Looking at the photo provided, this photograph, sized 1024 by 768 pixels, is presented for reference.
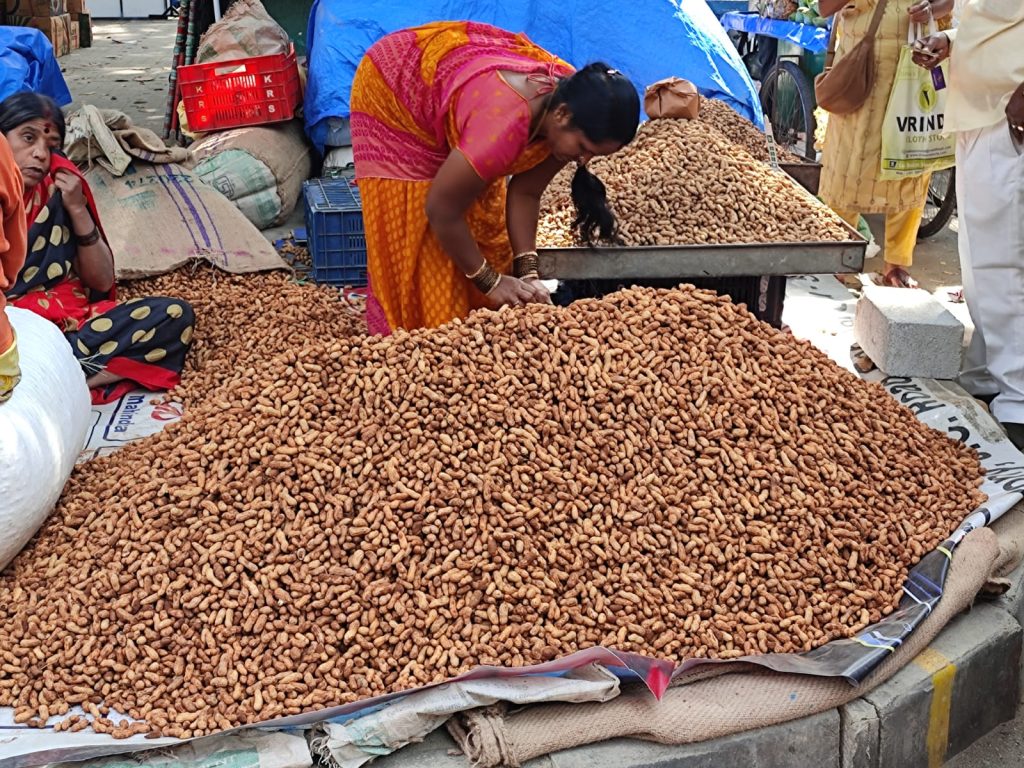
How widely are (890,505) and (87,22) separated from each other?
12076mm

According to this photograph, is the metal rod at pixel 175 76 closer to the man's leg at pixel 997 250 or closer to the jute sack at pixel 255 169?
the jute sack at pixel 255 169

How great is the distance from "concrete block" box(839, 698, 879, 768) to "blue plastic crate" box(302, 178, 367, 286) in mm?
2667

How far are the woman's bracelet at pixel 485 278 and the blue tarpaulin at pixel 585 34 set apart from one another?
8.29 feet

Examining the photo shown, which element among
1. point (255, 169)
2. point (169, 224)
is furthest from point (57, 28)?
point (169, 224)

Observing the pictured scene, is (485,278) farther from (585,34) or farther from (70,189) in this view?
(585,34)

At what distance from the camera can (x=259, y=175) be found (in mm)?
4742

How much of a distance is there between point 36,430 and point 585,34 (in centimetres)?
392

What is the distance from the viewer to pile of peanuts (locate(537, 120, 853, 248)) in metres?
3.44

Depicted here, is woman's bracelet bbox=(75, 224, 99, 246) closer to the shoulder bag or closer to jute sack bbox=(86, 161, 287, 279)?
jute sack bbox=(86, 161, 287, 279)

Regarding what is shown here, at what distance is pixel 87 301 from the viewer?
11.4 ft

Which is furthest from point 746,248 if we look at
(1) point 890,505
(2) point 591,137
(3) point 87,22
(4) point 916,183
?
(3) point 87,22

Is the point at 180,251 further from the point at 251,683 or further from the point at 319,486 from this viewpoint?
the point at 251,683

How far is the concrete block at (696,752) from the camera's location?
189 centimetres

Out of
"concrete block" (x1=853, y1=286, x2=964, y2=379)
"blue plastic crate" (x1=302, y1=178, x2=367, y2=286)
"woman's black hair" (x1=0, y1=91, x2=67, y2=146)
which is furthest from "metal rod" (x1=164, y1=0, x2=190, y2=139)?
"concrete block" (x1=853, y1=286, x2=964, y2=379)
